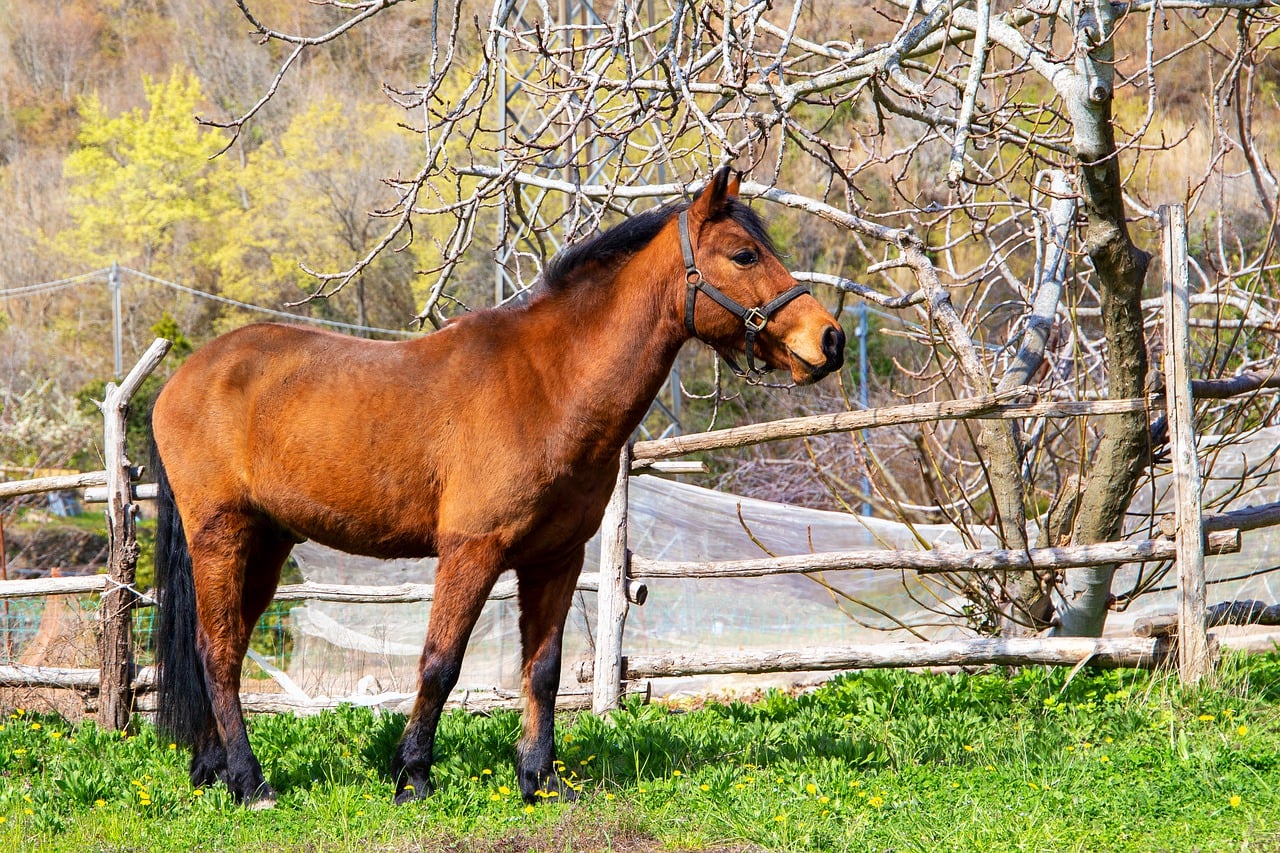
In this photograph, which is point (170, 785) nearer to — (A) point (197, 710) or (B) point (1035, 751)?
(A) point (197, 710)

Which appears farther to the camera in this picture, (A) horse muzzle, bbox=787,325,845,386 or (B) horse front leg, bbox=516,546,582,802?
(B) horse front leg, bbox=516,546,582,802

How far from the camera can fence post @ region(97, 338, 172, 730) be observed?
6.12m

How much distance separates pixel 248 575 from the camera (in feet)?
16.0

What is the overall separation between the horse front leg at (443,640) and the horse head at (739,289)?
117 centimetres

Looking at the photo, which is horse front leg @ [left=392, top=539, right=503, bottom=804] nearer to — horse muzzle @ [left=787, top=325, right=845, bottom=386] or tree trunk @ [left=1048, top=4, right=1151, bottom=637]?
horse muzzle @ [left=787, top=325, right=845, bottom=386]

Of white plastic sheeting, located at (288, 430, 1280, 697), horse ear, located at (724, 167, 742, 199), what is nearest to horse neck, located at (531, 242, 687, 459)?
horse ear, located at (724, 167, 742, 199)

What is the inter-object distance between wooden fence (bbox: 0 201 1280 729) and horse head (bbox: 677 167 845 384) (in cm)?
111

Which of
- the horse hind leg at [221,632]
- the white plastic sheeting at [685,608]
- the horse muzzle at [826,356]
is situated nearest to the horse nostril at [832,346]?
the horse muzzle at [826,356]

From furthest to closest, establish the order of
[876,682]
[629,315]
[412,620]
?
[412,620] → [876,682] → [629,315]

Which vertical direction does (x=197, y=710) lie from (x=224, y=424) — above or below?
below

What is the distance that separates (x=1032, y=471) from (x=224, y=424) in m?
4.10

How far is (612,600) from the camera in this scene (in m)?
5.98

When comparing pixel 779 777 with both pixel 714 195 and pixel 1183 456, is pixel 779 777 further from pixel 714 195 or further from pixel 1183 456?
pixel 1183 456

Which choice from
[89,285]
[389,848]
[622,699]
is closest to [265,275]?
[89,285]
